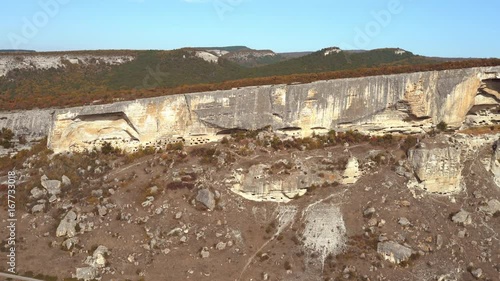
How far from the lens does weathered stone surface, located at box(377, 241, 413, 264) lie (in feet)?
67.9

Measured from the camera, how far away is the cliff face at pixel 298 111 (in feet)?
89.9

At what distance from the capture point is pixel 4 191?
94.2ft

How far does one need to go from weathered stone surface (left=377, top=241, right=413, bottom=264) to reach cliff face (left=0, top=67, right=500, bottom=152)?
9543mm

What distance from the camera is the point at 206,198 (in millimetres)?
24562

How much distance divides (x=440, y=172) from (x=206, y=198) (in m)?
13.6

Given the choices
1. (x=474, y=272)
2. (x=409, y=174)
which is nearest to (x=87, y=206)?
(x=409, y=174)

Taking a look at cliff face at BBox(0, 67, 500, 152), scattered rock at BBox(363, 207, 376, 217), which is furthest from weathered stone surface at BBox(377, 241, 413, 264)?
cliff face at BBox(0, 67, 500, 152)

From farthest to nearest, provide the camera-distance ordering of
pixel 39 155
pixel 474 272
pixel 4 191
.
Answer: pixel 39 155 < pixel 4 191 < pixel 474 272

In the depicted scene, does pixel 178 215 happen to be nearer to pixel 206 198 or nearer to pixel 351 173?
pixel 206 198

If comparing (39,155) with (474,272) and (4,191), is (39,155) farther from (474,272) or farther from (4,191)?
(474,272)

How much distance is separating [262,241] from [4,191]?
1848 centimetres

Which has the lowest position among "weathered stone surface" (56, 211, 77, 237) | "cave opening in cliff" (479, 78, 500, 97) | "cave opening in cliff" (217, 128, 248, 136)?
"weathered stone surface" (56, 211, 77, 237)

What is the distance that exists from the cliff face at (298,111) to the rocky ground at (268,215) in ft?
5.85

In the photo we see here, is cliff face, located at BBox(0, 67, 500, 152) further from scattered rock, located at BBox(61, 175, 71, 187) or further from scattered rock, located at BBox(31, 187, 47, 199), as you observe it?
scattered rock, located at BBox(31, 187, 47, 199)
